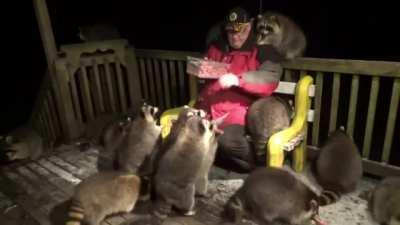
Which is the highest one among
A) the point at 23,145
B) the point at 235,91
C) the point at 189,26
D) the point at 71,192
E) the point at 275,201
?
the point at 189,26

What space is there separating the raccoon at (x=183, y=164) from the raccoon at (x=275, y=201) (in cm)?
39

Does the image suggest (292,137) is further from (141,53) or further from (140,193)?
(141,53)

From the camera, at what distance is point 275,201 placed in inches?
96.0

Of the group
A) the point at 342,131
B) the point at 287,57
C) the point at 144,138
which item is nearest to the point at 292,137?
the point at 342,131

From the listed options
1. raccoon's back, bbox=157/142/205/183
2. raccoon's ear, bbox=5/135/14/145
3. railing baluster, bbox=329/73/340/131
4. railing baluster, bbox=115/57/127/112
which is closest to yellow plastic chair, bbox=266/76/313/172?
railing baluster, bbox=329/73/340/131

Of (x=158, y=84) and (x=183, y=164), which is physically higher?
(x=158, y=84)

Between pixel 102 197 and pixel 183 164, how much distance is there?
69 centimetres

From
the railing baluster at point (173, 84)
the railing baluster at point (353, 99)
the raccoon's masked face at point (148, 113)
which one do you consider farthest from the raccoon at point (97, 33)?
the railing baluster at point (353, 99)

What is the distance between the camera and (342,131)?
3219 mm

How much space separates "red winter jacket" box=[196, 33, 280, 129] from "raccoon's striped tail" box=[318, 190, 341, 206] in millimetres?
965

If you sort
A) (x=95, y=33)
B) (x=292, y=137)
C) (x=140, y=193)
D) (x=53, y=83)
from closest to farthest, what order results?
(x=140, y=193) → (x=292, y=137) → (x=53, y=83) → (x=95, y=33)

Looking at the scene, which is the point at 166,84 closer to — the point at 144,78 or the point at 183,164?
the point at 144,78

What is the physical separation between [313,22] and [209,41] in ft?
10.5

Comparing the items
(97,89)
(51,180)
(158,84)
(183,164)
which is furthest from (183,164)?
(97,89)
